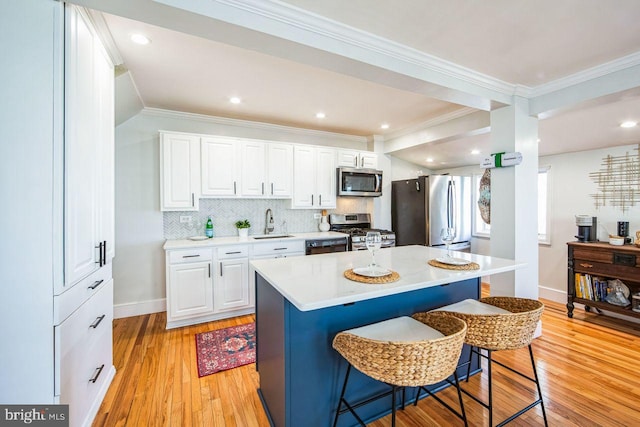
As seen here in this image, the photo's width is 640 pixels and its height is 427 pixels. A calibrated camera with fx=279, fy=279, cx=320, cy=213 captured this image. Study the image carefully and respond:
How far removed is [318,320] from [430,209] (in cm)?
334

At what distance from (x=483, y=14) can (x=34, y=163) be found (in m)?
2.50

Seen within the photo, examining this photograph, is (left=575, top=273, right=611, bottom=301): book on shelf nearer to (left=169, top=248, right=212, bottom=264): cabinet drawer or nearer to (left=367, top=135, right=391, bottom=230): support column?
(left=367, top=135, right=391, bottom=230): support column

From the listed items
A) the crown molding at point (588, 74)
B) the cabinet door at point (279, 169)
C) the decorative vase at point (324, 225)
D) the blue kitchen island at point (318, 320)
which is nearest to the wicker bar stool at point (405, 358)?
the blue kitchen island at point (318, 320)

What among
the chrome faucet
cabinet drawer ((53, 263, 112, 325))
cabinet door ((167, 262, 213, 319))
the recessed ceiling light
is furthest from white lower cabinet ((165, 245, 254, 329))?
the recessed ceiling light

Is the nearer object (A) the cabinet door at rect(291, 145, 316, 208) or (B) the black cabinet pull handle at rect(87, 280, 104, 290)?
(B) the black cabinet pull handle at rect(87, 280, 104, 290)

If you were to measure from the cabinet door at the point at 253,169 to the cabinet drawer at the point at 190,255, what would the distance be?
89 centimetres

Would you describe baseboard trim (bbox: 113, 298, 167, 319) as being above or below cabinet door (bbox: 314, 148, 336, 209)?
below

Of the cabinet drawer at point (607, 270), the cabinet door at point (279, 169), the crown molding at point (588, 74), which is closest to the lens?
the crown molding at point (588, 74)

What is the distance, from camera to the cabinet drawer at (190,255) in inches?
120

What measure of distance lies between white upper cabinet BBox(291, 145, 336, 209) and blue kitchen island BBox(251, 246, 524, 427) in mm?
2131

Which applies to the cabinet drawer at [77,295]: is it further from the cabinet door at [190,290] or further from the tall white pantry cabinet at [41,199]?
the cabinet door at [190,290]

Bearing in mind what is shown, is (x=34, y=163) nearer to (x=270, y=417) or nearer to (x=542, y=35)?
(x=270, y=417)

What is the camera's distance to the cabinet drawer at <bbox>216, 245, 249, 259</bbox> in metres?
3.26

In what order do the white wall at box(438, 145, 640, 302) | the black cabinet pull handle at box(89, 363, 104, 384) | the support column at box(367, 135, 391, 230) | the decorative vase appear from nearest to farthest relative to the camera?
the black cabinet pull handle at box(89, 363, 104, 384)
the white wall at box(438, 145, 640, 302)
the decorative vase
the support column at box(367, 135, 391, 230)
